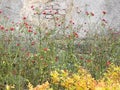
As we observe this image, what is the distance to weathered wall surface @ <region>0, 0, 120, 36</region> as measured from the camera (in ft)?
24.0

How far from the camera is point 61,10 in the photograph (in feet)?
24.4

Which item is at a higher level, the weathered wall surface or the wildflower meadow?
the weathered wall surface

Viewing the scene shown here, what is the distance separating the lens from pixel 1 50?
5500mm

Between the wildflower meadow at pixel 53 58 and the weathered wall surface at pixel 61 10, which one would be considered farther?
the weathered wall surface at pixel 61 10

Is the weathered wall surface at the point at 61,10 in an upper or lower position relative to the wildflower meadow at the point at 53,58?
upper

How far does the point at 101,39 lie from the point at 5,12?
207 cm

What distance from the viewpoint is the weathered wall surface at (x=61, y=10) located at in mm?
7309

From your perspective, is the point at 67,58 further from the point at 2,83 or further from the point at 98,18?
the point at 98,18

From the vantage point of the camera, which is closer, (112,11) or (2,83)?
(2,83)


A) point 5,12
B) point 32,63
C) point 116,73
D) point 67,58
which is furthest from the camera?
point 5,12

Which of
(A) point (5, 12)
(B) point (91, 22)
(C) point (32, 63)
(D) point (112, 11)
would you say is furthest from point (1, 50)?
(D) point (112, 11)

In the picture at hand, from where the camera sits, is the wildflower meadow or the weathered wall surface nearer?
the wildflower meadow

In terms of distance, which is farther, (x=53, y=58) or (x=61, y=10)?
(x=61, y=10)

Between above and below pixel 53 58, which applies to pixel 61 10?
above
